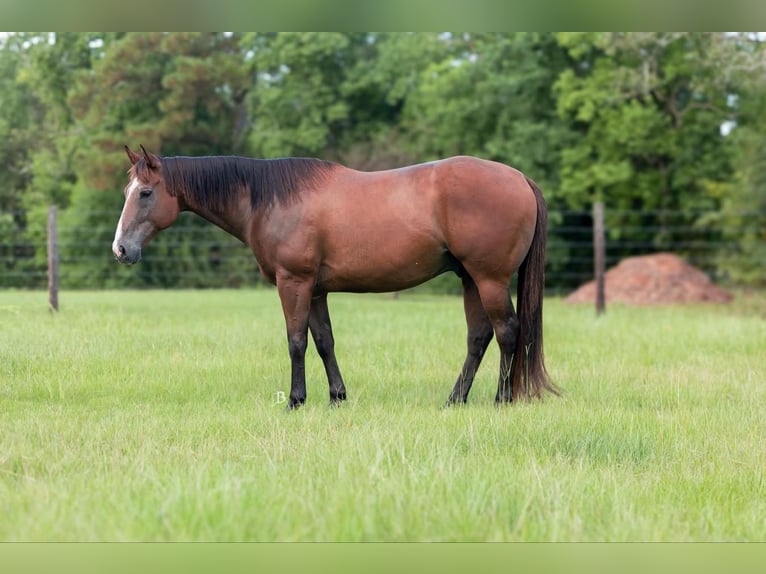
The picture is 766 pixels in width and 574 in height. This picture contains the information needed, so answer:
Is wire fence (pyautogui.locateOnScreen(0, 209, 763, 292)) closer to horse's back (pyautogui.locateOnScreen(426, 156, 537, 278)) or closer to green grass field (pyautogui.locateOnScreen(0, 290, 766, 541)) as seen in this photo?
green grass field (pyautogui.locateOnScreen(0, 290, 766, 541))

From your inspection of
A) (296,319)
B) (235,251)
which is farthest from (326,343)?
(235,251)

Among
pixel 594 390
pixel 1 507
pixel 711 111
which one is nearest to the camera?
pixel 1 507

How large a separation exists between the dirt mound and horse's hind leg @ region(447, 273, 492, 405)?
12.1 m

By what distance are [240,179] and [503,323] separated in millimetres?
2161

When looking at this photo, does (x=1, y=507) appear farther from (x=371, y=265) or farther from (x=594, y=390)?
(x=594, y=390)

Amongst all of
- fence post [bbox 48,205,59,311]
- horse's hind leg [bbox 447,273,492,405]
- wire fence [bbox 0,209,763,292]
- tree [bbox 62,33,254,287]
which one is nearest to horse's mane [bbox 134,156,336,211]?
horse's hind leg [bbox 447,273,492,405]

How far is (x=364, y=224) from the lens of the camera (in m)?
5.71

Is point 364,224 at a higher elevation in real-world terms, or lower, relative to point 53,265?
higher

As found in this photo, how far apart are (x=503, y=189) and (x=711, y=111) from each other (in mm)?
17936

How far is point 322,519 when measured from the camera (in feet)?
9.97

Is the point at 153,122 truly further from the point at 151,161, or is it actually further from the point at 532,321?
the point at 532,321

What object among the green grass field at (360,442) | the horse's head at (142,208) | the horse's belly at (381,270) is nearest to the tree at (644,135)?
the green grass field at (360,442)

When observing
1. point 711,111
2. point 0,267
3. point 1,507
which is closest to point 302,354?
point 1,507

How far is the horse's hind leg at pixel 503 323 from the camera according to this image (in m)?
5.80
